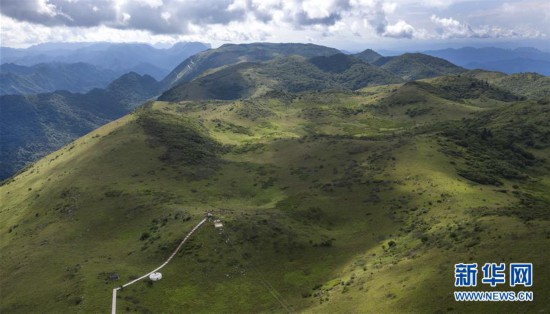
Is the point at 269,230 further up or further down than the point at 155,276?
further up

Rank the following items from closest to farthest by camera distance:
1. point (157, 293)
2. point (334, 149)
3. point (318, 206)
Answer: point (157, 293) < point (318, 206) < point (334, 149)

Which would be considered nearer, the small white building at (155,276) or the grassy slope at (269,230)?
the grassy slope at (269,230)

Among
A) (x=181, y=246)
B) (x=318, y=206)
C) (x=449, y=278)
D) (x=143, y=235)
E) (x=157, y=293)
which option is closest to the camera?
(x=449, y=278)

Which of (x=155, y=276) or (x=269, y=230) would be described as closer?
(x=155, y=276)

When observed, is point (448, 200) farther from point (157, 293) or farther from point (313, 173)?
point (157, 293)

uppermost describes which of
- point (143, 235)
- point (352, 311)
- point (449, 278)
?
point (449, 278)

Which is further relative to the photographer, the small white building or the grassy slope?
the small white building

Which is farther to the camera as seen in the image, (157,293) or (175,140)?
(175,140)

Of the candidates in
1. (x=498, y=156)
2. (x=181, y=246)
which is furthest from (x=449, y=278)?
(x=498, y=156)
